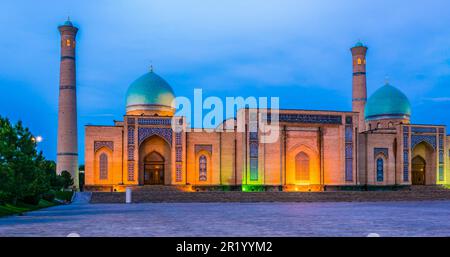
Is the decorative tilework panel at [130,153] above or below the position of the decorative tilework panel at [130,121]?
below

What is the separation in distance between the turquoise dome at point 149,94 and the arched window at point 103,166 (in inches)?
224

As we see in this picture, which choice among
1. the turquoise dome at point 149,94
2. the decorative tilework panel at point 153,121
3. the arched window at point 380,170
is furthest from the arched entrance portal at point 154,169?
the arched window at point 380,170

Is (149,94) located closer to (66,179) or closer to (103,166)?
(103,166)

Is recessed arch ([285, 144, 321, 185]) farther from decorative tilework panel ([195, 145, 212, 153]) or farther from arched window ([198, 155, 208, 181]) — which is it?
arched window ([198, 155, 208, 181])

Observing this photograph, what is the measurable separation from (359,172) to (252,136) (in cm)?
890

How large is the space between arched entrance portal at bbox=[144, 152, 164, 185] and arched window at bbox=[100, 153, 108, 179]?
107 inches

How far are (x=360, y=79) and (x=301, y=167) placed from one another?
44.3 feet

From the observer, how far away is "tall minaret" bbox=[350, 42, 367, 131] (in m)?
45.8

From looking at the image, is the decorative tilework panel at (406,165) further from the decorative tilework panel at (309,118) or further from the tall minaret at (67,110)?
the tall minaret at (67,110)

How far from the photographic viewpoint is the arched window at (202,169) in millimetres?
35219

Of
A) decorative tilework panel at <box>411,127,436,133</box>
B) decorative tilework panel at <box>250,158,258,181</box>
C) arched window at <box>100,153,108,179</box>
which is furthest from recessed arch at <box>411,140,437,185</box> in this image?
arched window at <box>100,153,108,179</box>

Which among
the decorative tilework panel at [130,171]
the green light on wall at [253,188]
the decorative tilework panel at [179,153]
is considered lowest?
the green light on wall at [253,188]
